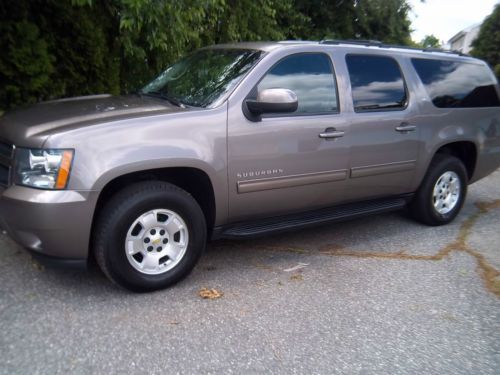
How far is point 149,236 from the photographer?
334cm

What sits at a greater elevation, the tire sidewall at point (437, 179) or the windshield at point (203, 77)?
the windshield at point (203, 77)

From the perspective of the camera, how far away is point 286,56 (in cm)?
391

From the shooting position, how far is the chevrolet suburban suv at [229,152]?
303cm

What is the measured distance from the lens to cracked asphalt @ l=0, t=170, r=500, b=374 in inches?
106

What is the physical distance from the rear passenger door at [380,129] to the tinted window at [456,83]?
1.26 ft

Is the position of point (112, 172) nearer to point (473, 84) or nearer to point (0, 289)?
point (0, 289)

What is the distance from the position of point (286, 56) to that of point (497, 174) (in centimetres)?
584

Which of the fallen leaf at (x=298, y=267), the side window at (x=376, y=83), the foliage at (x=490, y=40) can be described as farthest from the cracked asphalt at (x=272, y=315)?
the foliage at (x=490, y=40)

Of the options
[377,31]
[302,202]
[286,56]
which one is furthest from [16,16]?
[377,31]

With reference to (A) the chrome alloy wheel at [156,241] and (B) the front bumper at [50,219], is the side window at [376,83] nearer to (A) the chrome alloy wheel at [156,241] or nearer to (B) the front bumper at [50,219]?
(A) the chrome alloy wheel at [156,241]

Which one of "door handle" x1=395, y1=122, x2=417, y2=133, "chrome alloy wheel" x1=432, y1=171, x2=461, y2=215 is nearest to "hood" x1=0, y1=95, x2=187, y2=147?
"door handle" x1=395, y1=122, x2=417, y2=133

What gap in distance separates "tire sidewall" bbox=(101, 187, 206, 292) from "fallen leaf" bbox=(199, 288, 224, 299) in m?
0.19

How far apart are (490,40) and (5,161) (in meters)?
23.9

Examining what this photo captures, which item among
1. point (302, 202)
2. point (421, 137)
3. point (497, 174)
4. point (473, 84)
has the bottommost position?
point (497, 174)
